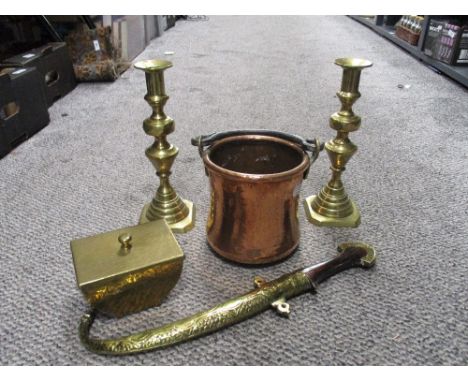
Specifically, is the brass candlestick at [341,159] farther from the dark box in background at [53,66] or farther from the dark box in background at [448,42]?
the dark box in background at [448,42]

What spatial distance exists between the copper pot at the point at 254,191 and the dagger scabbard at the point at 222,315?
7 centimetres

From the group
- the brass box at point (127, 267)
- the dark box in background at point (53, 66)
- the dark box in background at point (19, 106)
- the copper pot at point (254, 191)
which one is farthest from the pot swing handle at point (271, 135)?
the dark box in background at point (53, 66)

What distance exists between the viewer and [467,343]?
0.57m

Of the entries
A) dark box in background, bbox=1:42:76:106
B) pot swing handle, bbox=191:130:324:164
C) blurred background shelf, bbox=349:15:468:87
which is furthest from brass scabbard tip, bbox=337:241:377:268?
blurred background shelf, bbox=349:15:468:87

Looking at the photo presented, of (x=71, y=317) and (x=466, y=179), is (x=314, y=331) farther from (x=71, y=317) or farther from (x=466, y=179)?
(x=466, y=179)

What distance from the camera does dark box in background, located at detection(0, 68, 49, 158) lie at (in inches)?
44.7

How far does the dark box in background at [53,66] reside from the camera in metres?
1.41

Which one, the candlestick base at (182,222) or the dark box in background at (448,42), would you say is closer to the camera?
the candlestick base at (182,222)

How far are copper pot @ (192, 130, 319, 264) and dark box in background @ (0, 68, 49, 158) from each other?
0.78 m

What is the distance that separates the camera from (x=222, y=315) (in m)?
0.56

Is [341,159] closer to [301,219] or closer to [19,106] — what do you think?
[301,219]

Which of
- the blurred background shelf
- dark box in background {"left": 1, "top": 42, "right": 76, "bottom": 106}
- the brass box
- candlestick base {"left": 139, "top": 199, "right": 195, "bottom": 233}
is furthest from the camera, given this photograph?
the blurred background shelf

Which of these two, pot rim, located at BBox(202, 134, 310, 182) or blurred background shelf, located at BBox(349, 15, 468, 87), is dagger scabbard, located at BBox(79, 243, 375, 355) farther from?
blurred background shelf, located at BBox(349, 15, 468, 87)

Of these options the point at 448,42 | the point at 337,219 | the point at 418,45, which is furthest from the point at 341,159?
the point at 418,45
